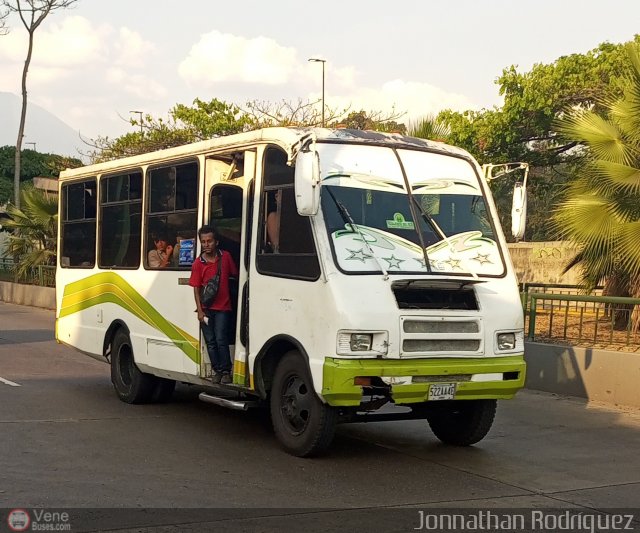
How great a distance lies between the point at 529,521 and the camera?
6652mm

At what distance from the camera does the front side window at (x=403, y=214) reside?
8.52 m

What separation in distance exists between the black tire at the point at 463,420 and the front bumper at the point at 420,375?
45 centimetres

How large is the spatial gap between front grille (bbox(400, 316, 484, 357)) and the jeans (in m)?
2.13

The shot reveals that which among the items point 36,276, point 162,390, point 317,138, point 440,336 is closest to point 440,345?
point 440,336

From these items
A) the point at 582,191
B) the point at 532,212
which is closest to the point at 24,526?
the point at 582,191

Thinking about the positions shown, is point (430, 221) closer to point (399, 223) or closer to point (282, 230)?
point (399, 223)

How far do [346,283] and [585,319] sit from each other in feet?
19.5

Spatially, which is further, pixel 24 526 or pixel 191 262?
pixel 191 262

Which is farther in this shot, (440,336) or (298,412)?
(298,412)

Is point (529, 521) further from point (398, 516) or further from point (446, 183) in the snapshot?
point (446, 183)

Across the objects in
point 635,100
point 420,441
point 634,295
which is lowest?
point 420,441

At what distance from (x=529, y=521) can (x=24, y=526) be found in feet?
10.5

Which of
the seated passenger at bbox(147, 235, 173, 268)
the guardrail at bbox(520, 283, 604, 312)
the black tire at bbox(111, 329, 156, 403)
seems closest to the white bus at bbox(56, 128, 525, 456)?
the seated passenger at bbox(147, 235, 173, 268)

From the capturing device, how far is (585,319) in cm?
1314
